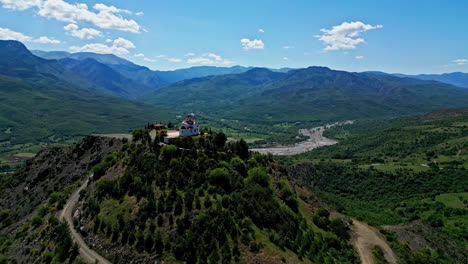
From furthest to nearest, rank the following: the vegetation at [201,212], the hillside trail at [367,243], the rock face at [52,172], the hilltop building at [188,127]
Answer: the rock face at [52,172], the hilltop building at [188,127], the hillside trail at [367,243], the vegetation at [201,212]

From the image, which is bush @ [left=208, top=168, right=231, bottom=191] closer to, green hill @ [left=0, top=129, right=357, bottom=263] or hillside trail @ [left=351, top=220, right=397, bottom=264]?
green hill @ [left=0, top=129, right=357, bottom=263]

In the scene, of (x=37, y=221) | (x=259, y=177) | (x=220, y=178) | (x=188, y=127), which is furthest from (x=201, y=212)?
(x=37, y=221)

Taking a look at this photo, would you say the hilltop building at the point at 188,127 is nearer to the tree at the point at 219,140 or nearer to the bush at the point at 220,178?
the tree at the point at 219,140

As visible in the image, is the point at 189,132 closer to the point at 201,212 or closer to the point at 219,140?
the point at 219,140

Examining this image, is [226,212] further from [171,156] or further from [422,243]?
[422,243]

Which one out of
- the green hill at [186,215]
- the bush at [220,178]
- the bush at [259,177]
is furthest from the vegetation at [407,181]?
the bush at [220,178]

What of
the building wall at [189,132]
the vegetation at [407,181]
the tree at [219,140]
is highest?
the building wall at [189,132]

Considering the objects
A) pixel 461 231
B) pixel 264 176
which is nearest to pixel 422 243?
pixel 461 231
